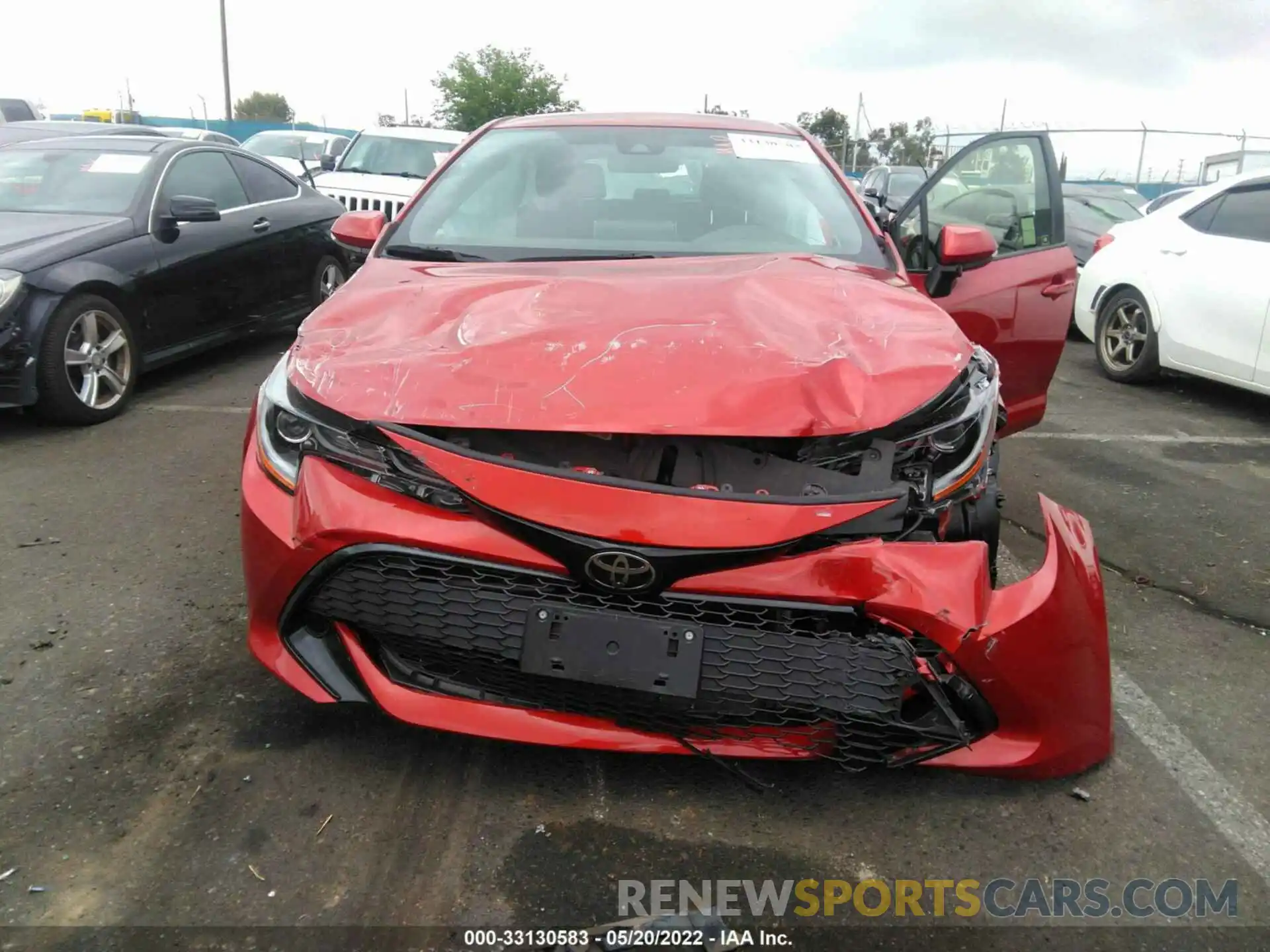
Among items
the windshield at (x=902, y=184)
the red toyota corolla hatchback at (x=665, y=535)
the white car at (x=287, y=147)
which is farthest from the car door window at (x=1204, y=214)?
the white car at (x=287, y=147)

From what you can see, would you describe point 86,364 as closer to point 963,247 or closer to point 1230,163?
point 963,247

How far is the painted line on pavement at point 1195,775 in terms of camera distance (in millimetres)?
2174

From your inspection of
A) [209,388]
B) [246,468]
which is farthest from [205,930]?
[209,388]

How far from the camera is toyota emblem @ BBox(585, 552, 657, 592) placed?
1.87 m

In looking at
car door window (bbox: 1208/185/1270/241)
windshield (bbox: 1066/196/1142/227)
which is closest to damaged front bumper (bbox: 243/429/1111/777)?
car door window (bbox: 1208/185/1270/241)

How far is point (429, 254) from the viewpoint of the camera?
3059mm

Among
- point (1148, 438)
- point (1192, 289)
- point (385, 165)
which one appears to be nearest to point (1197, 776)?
point (1148, 438)

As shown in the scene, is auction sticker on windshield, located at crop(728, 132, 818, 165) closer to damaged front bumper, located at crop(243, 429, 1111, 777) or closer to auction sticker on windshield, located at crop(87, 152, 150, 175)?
damaged front bumper, located at crop(243, 429, 1111, 777)

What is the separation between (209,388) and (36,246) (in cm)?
128

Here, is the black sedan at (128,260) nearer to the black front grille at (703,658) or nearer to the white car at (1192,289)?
the black front grille at (703,658)

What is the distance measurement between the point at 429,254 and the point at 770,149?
4.62 ft

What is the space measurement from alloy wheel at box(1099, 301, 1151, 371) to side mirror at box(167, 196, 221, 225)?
20.0ft

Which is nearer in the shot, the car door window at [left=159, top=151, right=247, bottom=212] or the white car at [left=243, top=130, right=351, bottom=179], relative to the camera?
the car door window at [left=159, top=151, right=247, bottom=212]

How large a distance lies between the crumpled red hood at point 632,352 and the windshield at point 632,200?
429mm
